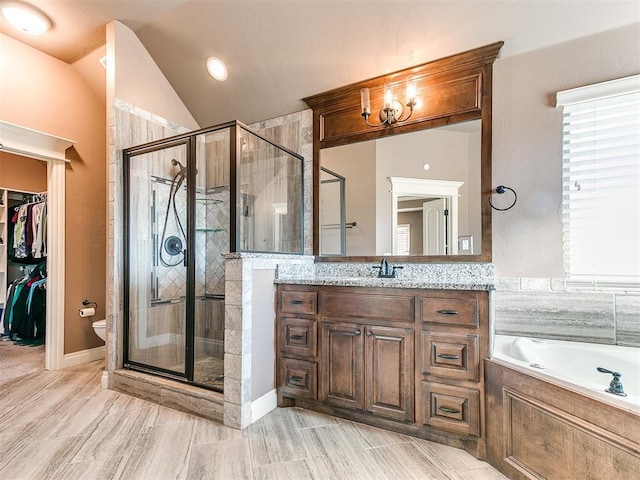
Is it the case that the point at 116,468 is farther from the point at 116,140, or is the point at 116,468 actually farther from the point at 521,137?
the point at 521,137

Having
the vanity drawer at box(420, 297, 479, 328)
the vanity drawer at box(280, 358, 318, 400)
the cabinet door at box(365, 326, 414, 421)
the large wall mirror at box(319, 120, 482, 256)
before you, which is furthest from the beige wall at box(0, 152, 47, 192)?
the vanity drawer at box(420, 297, 479, 328)

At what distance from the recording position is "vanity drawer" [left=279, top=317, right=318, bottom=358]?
7.28 ft

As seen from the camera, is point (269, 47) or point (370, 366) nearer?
point (370, 366)

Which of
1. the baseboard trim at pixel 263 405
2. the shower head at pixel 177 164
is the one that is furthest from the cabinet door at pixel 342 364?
the shower head at pixel 177 164

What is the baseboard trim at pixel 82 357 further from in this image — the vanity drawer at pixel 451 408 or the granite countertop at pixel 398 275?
the vanity drawer at pixel 451 408

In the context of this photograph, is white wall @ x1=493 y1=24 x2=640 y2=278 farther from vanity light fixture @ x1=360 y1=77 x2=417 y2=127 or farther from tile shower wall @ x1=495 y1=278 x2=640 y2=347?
vanity light fixture @ x1=360 y1=77 x2=417 y2=127

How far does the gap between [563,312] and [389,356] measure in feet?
3.80

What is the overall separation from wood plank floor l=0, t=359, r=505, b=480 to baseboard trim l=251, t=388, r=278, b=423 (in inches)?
1.5

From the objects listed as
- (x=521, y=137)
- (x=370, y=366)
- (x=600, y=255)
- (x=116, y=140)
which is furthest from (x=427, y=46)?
(x=116, y=140)

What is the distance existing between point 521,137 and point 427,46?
0.91 metres

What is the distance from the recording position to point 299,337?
7.43 ft

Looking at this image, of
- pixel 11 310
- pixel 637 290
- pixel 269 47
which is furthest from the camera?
pixel 11 310

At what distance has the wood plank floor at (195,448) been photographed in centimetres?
161

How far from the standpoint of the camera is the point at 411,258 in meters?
2.47
